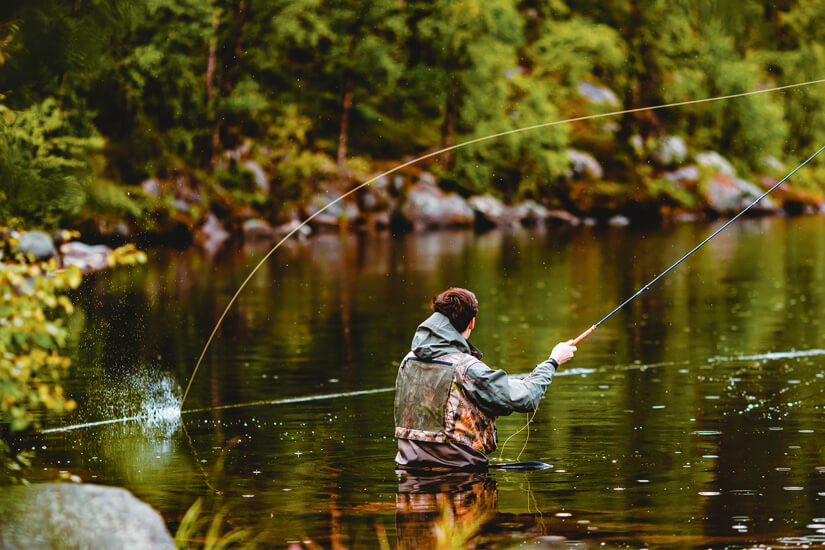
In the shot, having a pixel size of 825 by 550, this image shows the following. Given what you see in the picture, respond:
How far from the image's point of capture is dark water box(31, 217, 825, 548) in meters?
8.28

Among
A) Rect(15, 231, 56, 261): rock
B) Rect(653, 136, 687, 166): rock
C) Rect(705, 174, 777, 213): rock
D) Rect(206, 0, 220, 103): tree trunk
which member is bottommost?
Rect(15, 231, 56, 261): rock

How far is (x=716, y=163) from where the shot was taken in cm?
6325

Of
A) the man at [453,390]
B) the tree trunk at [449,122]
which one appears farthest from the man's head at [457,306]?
the tree trunk at [449,122]

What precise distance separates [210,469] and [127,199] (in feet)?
107

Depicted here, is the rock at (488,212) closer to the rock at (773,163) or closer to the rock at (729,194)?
the rock at (729,194)

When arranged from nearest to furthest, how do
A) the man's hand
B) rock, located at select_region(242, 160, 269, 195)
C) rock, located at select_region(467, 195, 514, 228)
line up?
the man's hand → rock, located at select_region(242, 160, 269, 195) → rock, located at select_region(467, 195, 514, 228)

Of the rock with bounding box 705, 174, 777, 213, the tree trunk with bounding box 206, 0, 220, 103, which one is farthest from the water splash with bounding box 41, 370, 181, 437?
the rock with bounding box 705, 174, 777, 213

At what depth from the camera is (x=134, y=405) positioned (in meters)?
13.7

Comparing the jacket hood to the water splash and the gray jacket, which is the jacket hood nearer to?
the gray jacket

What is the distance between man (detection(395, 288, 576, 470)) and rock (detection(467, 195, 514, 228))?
4480cm

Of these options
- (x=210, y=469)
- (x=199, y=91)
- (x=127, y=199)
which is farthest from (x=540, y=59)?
(x=210, y=469)

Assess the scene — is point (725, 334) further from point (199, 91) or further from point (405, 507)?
point (199, 91)

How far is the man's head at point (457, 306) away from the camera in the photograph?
8.55 metres

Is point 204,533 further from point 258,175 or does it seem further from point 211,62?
point 211,62
